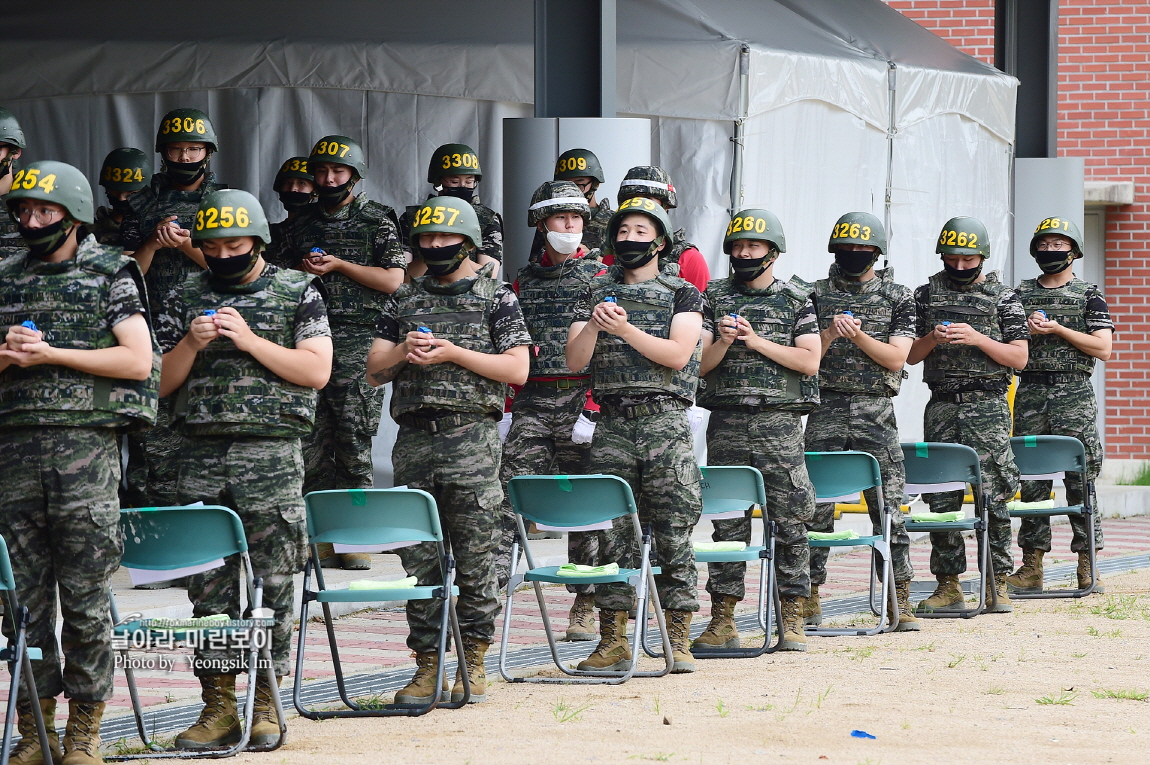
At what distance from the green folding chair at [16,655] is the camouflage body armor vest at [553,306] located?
3552mm

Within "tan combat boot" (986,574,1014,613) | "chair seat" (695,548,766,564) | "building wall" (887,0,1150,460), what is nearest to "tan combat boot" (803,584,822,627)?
"chair seat" (695,548,766,564)

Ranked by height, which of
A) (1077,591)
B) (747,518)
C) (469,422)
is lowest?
(1077,591)

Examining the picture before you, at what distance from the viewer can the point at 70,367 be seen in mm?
5219

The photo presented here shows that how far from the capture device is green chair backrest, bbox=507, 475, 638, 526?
6.75 meters

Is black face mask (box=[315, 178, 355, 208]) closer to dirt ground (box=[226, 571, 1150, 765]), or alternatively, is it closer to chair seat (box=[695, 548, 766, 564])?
chair seat (box=[695, 548, 766, 564])

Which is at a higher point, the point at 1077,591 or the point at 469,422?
the point at 469,422

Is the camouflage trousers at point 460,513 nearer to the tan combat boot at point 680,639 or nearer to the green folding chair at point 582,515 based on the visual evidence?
the green folding chair at point 582,515

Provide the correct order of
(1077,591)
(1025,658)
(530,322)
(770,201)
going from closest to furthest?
(1025,658)
(530,322)
(1077,591)
(770,201)

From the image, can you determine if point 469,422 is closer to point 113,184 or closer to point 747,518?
point 747,518

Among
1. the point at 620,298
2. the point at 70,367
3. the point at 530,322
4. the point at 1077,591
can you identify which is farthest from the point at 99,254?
the point at 1077,591

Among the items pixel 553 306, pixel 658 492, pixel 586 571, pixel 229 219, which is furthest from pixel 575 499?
pixel 229 219

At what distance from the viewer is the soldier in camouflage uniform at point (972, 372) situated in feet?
30.4

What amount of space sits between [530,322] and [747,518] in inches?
58.3

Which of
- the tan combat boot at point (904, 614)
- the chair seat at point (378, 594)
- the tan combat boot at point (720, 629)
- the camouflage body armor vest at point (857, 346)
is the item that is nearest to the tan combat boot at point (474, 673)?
the chair seat at point (378, 594)
